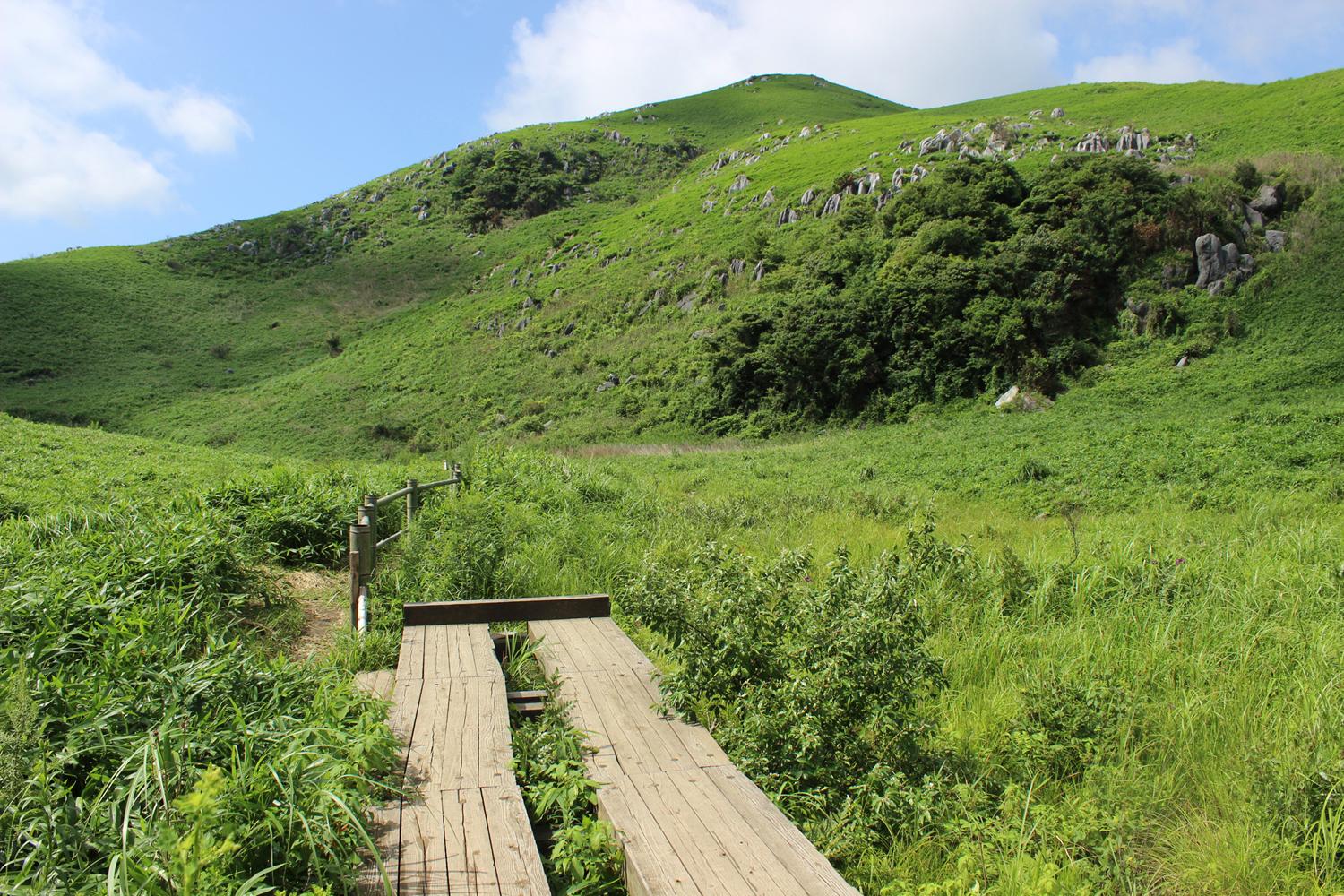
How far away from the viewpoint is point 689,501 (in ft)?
44.1

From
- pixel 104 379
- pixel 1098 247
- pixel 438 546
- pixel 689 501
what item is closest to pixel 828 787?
pixel 438 546

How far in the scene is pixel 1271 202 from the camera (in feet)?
96.0

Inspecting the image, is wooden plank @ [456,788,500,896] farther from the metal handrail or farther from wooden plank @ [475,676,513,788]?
the metal handrail

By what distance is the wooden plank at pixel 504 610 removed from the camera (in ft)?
16.7

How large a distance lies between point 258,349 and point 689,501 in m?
54.1

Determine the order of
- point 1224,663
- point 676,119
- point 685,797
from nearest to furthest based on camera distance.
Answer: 1. point 685,797
2. point 1224,663
3. point 676,119

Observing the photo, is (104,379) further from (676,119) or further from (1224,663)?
(676,119)

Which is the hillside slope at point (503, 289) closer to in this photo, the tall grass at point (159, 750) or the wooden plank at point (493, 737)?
the tall grass at point (159, 750)

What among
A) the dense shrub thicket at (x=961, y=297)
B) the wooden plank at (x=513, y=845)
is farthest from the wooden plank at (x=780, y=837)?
the dense shrub thicket at (x=961, y=297)

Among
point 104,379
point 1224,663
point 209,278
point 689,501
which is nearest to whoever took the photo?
point 1224,663

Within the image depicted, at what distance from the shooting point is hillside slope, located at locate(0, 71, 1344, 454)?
38.2m

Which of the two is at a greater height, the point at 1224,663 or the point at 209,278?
the point at 209,278

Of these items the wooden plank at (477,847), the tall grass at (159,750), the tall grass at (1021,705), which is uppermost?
the tall grass at (159,750)

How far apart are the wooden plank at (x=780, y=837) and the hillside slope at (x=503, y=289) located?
99.2 feet
